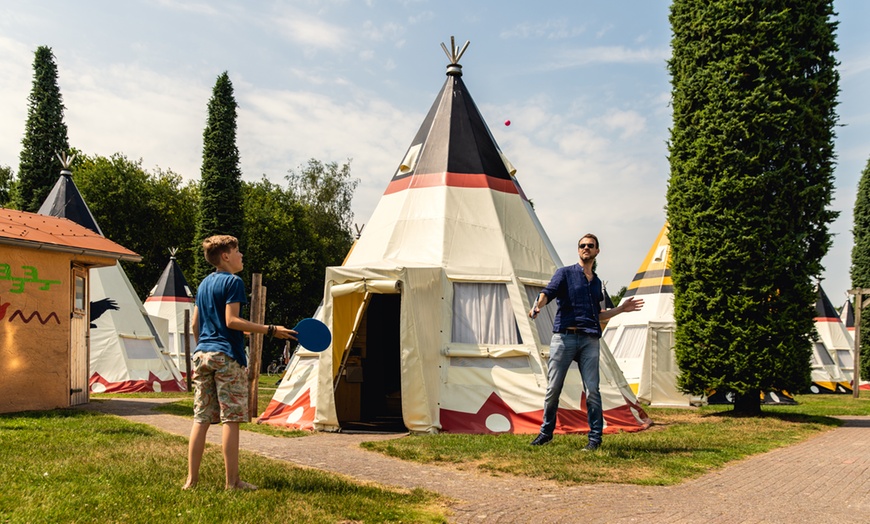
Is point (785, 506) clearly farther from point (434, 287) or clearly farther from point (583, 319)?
point (434, 287)

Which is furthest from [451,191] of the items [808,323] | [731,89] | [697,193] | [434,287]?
[808,323]

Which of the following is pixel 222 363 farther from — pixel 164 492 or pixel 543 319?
pixel 543 319

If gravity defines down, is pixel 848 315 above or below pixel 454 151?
below

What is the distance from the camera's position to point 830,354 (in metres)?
27.9

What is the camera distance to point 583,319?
7801mm

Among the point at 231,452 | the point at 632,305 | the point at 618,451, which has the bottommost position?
the point at 618,451

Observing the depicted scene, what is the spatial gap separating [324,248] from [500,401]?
33.4 meters

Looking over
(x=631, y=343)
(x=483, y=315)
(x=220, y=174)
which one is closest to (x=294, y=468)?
(x=483, y=315)

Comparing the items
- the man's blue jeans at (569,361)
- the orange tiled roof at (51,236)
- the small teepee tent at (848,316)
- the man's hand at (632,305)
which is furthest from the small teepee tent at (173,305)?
the small teepee tent at (848,316)

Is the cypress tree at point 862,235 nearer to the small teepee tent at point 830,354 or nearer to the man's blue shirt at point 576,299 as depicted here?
the small teepee tent at point 830,354

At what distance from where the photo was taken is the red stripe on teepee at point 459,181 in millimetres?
11906

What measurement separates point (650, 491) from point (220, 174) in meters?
29.8

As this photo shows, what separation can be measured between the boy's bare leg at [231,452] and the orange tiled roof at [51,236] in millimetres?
7671

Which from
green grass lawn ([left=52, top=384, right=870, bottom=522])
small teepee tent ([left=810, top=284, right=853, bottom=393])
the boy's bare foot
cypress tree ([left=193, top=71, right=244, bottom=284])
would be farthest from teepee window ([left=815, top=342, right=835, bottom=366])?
the boy's bare foot
